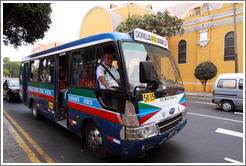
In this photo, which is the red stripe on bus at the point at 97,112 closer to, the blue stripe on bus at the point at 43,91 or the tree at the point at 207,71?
the blue stripe on bus at the point at 43,91

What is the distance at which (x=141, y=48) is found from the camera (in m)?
3.19

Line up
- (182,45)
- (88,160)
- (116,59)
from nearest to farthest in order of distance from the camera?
(116,59)
(88,160)
(182,45)

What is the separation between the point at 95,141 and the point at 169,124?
5.20 ft

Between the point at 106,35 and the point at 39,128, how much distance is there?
410cm

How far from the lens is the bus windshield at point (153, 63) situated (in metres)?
2.86

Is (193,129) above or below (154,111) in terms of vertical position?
below

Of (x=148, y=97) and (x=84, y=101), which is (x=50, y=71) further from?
(x=148, y=97)

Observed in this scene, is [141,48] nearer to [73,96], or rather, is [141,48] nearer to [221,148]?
[73,96]

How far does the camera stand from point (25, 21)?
394 inches

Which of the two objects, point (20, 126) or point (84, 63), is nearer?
point (84, 63)

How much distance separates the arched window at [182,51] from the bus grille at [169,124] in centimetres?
1768

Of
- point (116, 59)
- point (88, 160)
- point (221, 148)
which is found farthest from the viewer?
point (221, 148)

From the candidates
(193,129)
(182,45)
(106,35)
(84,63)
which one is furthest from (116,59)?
(182,45)

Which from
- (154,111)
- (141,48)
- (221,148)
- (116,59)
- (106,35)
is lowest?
(221,148)
